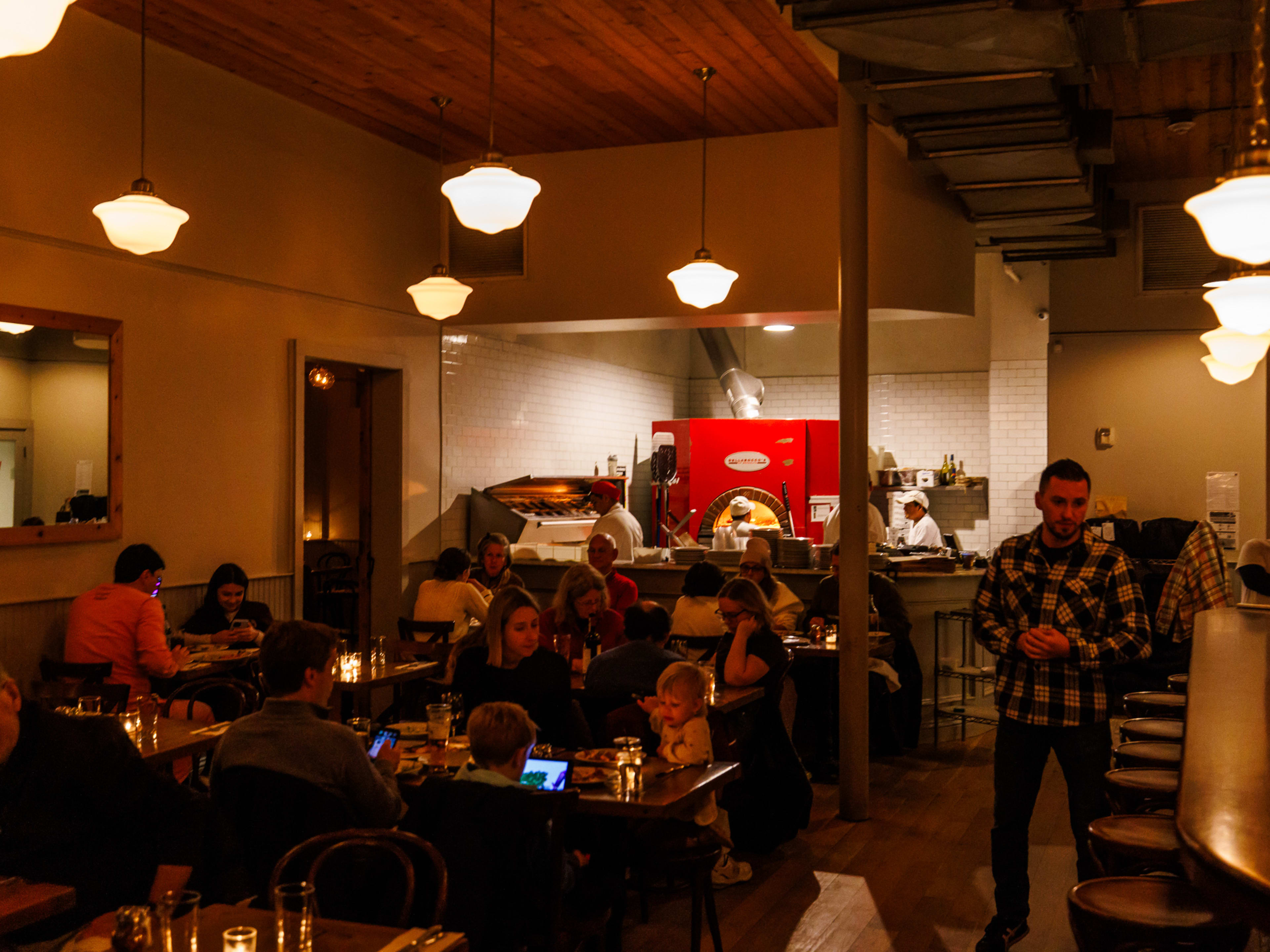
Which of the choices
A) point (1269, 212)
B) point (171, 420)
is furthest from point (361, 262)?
point (1269, 212)

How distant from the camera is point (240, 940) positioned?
2.07 metres

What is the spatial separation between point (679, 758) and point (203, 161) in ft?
16.8

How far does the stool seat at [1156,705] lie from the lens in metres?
4.54

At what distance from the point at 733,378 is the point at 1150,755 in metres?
11.0

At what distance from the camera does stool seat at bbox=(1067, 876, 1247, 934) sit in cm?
236

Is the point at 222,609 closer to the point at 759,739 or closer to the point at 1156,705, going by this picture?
the point at 759,739

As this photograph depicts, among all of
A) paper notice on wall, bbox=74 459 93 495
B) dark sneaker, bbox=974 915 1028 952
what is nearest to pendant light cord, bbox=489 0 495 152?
paper notice on wall, bbox=74 459 93 495

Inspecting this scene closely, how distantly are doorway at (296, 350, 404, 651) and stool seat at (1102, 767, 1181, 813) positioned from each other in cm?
567

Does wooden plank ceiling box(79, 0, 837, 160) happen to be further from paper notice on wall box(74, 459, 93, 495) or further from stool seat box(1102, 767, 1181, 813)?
stool seat box(1102, 767, 1181, 813)

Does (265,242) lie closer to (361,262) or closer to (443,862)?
(361,262)

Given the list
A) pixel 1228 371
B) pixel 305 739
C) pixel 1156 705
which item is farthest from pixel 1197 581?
pixel 305 739

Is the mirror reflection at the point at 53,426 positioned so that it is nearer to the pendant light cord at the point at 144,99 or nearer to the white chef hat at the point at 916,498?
the pendant light cord at the point at 144,99

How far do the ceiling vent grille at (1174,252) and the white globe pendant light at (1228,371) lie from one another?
1.21m

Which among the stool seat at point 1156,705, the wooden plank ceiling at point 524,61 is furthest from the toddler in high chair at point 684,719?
the wooden plank ceiling at point 524,61
